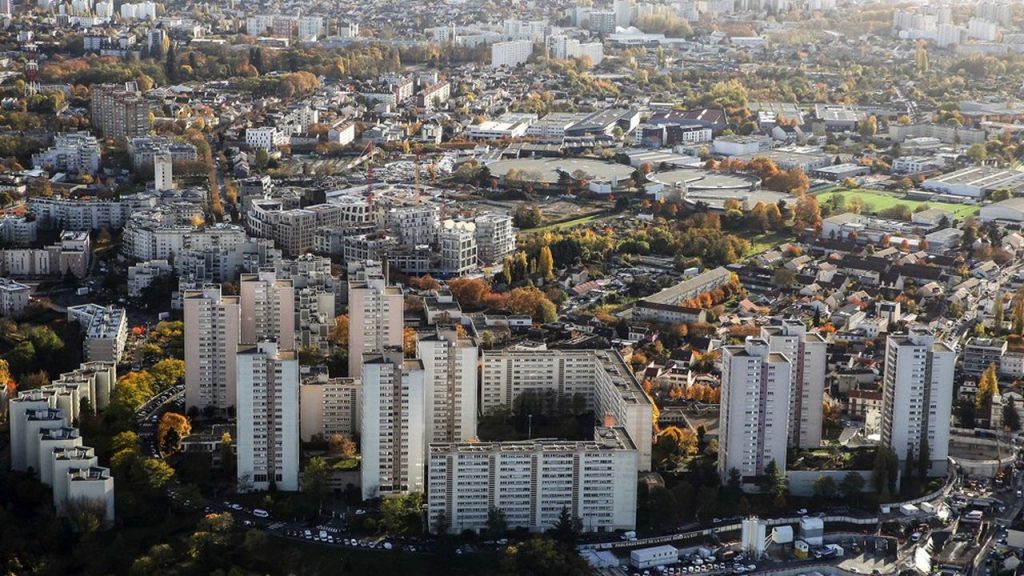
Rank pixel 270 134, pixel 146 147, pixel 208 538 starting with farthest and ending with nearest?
pixel 270 134, pixel 146 147, pixel 208 538

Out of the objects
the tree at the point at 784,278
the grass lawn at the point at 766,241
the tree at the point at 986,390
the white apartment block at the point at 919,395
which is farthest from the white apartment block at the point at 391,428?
the grass lawn at the point at 766,241

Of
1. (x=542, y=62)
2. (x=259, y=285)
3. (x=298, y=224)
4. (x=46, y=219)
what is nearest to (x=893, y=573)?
(x=259, y=285)

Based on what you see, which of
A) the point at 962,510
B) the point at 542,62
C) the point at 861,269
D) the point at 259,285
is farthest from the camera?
the point at 542,62

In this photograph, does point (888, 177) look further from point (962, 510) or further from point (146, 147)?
point (962, 510)

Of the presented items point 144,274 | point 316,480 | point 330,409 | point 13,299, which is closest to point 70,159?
point 144,274

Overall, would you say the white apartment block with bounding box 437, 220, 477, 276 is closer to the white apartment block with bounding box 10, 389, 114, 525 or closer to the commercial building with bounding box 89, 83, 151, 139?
the white apartment block with bounding box 10, 389, 114, 525

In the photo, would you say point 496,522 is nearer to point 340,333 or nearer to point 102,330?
point 340,333
